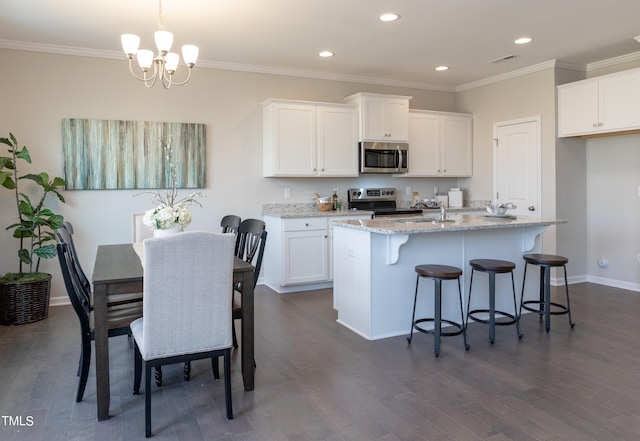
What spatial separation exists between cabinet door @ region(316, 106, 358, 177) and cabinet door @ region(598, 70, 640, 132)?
268 centimetres

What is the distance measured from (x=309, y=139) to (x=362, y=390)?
3.43 m

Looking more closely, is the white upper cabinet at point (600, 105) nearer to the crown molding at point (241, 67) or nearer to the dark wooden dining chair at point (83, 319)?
the crown molding at point (241, 67)

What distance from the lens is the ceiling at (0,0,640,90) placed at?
3.72 metres

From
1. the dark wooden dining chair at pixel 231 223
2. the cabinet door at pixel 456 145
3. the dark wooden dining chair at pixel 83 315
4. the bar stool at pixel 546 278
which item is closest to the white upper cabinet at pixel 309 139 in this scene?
the dark wooden dining chair at pixel 231 223

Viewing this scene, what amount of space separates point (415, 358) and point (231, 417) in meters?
1.39

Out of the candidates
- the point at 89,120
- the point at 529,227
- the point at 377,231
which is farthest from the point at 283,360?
the point at 89,120

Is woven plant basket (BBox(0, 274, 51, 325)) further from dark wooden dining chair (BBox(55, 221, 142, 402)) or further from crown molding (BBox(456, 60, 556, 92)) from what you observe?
crown molding (BBox(456, 60, 556, 92))

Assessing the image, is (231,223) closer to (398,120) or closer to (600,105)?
(398,120)

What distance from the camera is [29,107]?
4648 millimetres

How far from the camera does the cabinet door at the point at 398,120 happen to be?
5.98 m

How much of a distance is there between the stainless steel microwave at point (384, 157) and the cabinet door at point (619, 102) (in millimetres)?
2193

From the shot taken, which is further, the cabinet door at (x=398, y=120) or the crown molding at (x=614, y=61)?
the cabinet door at (x=398, y=120)

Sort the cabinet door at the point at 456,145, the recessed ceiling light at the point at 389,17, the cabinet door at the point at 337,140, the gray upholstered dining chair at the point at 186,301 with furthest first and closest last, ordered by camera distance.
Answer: the cabinet door at the point at 456,145 < the cabinet door at the point at 337,140 < the recessed ceiling light at the point at 389,17 < the gray upholstered dining chair at the point at 186,301

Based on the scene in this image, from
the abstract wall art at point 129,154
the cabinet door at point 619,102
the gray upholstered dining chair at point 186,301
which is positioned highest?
the cabinet door at point 619,102
